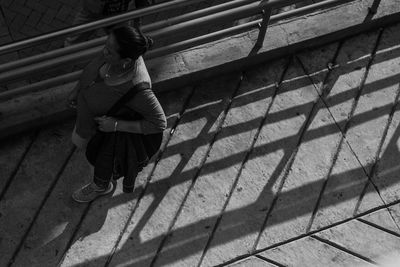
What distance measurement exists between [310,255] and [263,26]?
1.89 meters

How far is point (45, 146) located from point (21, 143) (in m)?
0.19

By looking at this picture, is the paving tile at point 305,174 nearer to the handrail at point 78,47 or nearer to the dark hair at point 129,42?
the handrail at point 78,47

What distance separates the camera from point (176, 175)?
17.5 feet

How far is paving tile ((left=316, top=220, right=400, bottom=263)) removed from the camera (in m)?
5.12

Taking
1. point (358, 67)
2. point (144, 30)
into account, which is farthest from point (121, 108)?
point (358, 67)

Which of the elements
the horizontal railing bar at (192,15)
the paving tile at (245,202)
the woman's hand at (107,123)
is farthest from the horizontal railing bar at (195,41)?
the woman's hand at (107,123)

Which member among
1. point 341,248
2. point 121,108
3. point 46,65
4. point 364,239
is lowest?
point 46,65

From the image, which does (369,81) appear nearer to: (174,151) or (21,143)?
(174,151)

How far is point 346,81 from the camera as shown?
589 centimetres

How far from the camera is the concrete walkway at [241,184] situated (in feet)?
16.5

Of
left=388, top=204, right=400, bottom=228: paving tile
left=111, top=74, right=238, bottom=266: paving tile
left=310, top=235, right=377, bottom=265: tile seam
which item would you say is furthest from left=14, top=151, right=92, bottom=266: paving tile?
left=388, top=204, right=400, bottom=228: paving tile

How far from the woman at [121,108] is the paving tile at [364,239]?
1628mm

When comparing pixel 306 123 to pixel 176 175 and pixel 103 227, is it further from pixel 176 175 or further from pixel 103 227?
pixel 103 227

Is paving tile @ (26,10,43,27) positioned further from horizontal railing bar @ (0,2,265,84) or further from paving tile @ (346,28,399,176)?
paving tile @ (346,28,399,176)
